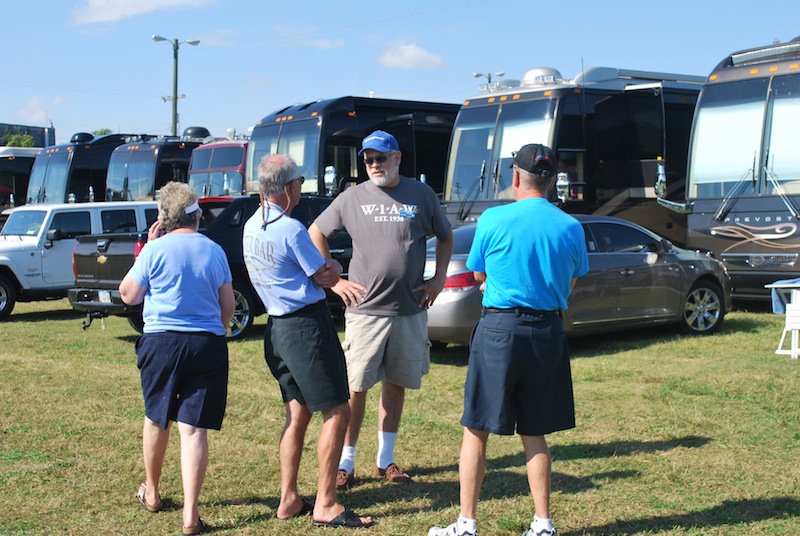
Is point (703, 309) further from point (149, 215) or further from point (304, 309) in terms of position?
point (149, 215)

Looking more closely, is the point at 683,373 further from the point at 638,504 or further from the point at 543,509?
the point at 543,509

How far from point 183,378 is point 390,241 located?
1374 millimetres

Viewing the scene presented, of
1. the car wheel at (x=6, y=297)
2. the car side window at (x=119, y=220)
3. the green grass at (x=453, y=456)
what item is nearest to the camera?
the green grass at (x=453, y=456)

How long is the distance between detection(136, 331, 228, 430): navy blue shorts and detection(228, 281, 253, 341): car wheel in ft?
22.1

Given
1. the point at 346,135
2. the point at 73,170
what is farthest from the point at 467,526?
the point at 73,170

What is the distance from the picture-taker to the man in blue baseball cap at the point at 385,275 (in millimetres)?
5375

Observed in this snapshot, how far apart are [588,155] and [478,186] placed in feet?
6.10

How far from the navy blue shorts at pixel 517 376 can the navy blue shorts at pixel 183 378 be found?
1.31 meters

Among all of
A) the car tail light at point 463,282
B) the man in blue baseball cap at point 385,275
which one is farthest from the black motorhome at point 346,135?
the man in blue baseball cap at point 385,275

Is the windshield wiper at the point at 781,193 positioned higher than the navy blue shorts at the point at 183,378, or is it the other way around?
the windshield wiper at the point at 781,193

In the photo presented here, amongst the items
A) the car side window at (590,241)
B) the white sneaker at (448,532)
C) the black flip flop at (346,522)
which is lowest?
the black flip flop at (346,522)

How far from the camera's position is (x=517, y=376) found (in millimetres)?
4414

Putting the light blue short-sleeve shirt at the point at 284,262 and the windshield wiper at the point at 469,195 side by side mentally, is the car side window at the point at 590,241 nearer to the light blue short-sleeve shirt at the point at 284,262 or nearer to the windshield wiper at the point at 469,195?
the windshield wiper at the point at 469,195

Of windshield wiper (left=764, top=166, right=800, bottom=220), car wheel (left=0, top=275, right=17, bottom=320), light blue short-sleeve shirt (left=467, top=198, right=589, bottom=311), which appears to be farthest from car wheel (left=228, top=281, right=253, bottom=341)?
light blue short-sleeve shirt (left=467, top=198, right=589, bottom=311)
